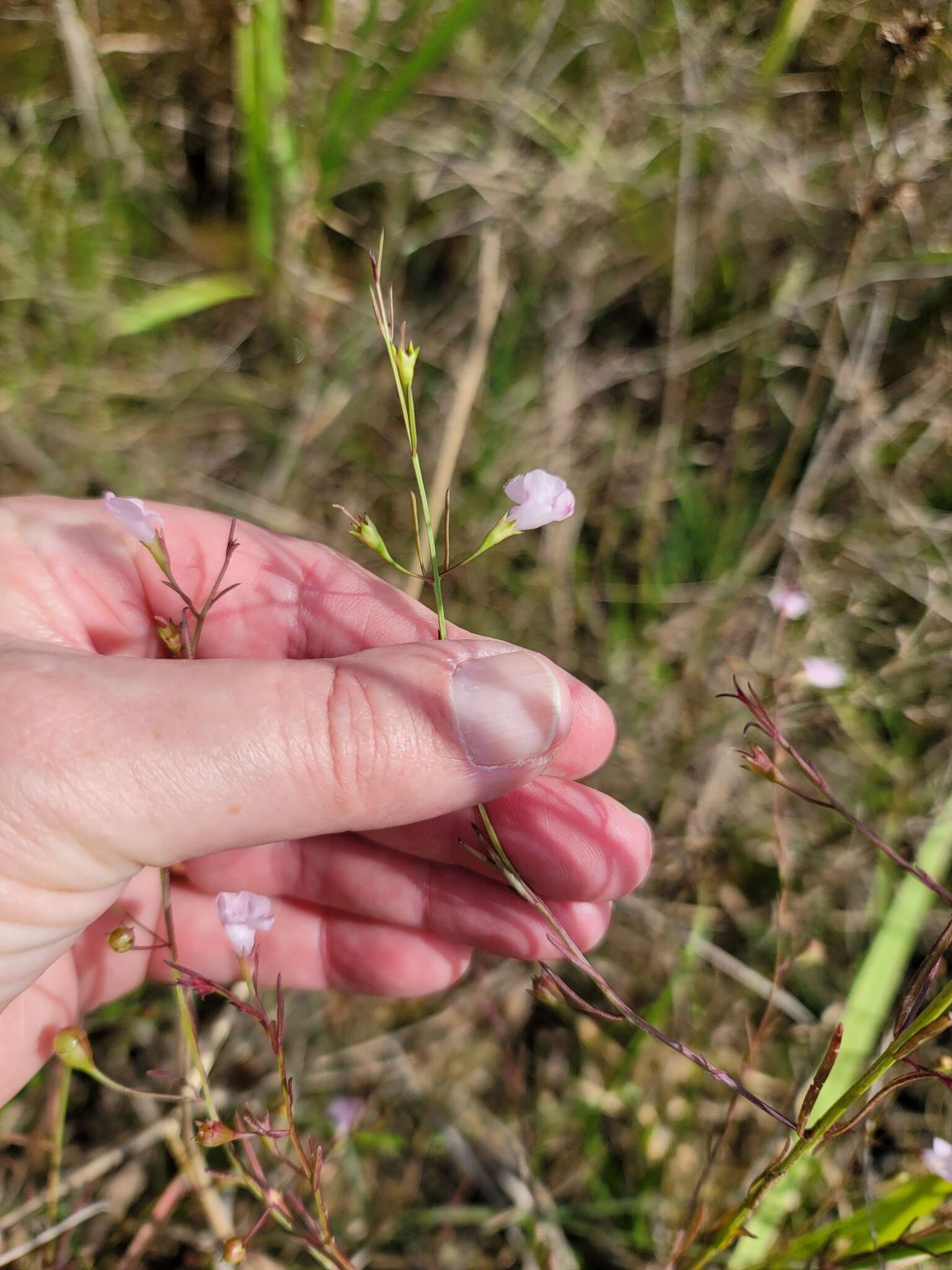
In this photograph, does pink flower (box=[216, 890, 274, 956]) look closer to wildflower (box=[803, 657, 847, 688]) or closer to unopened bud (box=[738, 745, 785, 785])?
unopened bud (box=[738, 745, 785, 785])

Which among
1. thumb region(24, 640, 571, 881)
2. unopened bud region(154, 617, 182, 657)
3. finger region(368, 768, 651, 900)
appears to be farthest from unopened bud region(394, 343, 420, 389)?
finger region(368, 768, 651, 900)

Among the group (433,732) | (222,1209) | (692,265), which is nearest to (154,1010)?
(222,1209)

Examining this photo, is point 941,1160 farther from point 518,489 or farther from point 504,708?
point 518,489

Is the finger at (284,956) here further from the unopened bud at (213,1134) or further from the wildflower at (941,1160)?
the wildflower at (941,1160)

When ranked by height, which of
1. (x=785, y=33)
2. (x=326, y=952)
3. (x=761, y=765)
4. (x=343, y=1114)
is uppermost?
(x=785, y=33)

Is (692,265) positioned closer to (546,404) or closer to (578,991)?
(546,404)

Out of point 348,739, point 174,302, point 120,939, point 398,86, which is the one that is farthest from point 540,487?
point 174,302
